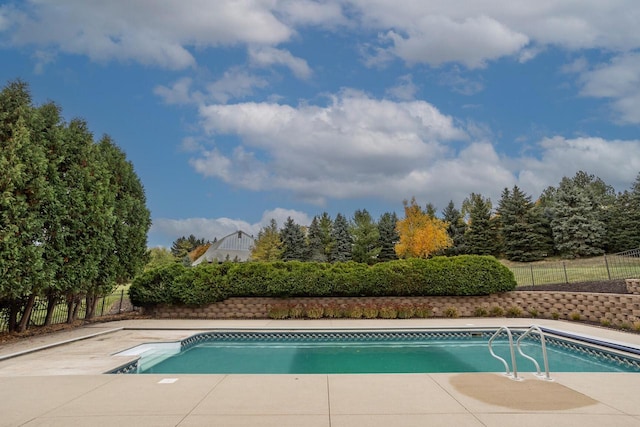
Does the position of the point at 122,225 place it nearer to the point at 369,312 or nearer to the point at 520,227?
the point at 369,312

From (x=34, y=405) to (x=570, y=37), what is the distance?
612 inches

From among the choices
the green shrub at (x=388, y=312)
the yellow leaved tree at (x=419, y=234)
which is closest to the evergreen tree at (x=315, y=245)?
the yellow leaved tree at (x=419, y=234)

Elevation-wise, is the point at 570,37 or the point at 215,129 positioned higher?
the point at 570,37

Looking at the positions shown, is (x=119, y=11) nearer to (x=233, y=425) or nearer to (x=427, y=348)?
(x=233, y=425)

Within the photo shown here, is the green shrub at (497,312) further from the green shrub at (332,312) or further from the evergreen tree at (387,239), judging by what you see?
the evergreen tree at (387,239)

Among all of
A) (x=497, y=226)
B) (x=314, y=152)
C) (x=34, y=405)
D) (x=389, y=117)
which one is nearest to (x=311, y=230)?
(x=497, y=226)

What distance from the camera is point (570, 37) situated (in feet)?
37.0

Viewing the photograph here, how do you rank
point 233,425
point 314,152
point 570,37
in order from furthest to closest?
point 314,152
point 570,37
point 233,425

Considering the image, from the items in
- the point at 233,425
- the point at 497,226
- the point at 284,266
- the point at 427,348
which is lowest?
the point at 427,348

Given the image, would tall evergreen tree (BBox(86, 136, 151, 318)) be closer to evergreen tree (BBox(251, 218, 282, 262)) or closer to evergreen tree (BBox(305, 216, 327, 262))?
evergreen tree (BBox(251, 218, 282, 262))

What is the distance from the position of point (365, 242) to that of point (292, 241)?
8.59 metres

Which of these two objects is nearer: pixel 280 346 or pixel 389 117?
pixel 280 346

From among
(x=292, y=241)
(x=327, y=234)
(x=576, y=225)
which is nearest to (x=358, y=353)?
(x=576, y=225)

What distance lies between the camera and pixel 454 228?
3747cm
